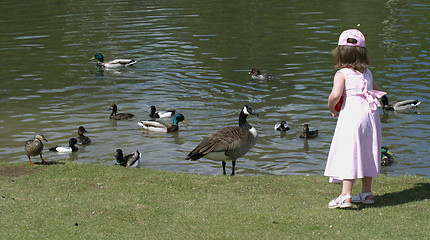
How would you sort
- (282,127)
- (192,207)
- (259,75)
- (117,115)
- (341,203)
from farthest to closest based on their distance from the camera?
(259,75), (117,115), (282,127), (192,207), (341,203)

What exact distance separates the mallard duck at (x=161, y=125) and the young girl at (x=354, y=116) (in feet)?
39.1

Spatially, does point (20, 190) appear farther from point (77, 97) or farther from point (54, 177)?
point (77, 97)

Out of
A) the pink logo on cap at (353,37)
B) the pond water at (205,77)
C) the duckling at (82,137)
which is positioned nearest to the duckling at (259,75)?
the pond water at (205,77)

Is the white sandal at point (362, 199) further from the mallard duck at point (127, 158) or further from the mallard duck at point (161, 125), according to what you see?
the mallard duck at point (161, 125)

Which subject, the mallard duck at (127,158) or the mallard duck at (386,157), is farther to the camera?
the mallard duck at (127,158)

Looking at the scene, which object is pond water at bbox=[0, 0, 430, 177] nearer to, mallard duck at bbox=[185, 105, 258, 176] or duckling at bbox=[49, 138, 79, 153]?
duckling at bbox=[49, 138, 79, 153]

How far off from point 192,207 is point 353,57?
3.46 metres

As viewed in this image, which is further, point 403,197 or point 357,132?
point 403,197

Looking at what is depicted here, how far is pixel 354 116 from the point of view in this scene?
9.11 metres

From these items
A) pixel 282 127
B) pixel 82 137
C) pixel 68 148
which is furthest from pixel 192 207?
pixel 282 127

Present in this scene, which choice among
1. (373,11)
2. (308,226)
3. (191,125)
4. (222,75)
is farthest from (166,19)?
(308,226)

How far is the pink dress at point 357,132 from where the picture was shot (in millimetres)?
9102

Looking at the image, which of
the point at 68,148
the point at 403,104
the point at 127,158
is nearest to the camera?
the point at 127,158

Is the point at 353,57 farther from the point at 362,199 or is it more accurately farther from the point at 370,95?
the point at 362,199
